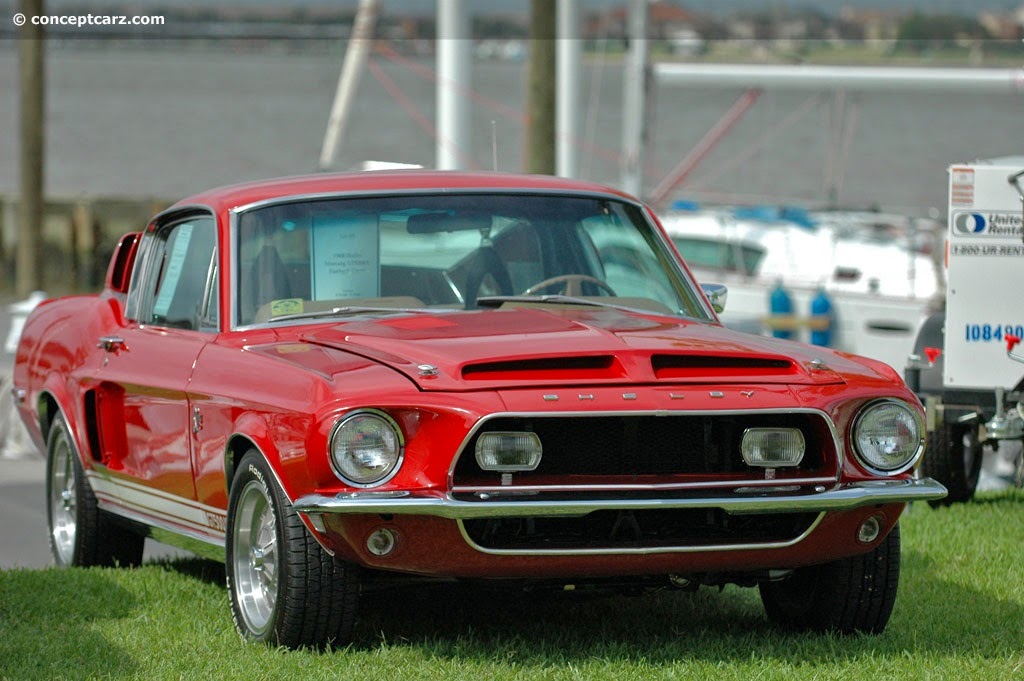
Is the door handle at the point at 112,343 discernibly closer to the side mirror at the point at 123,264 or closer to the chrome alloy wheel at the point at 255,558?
the side mirror at the point at 123,264

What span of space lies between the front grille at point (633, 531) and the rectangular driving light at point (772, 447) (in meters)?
0.19

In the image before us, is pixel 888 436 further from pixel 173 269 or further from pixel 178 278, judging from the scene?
pixel 173 269

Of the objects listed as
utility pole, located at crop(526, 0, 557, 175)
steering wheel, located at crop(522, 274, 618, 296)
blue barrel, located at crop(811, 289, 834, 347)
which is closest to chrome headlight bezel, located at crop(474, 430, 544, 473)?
steering wheel, located at crop(522, 274, 618, 296)

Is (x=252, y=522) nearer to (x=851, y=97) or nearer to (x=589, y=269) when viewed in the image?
(x=589, y=269)

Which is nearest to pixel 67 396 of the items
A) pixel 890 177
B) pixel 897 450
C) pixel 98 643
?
pixel 98 643

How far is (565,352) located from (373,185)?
174 cm

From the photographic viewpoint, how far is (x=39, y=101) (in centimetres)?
2197

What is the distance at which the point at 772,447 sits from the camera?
19.3 feet

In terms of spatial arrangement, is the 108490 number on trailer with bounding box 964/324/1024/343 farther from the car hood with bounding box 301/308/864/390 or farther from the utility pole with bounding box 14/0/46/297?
the utility pole with bounding box 14/0/46/297

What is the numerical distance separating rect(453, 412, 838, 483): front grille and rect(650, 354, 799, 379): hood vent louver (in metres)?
0.15

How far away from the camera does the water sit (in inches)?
2282

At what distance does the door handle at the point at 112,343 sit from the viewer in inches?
301

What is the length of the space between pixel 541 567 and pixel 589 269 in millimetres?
1885

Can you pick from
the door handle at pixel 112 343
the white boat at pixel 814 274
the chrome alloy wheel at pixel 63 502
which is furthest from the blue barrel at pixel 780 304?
the door handle at pixel 112 343
